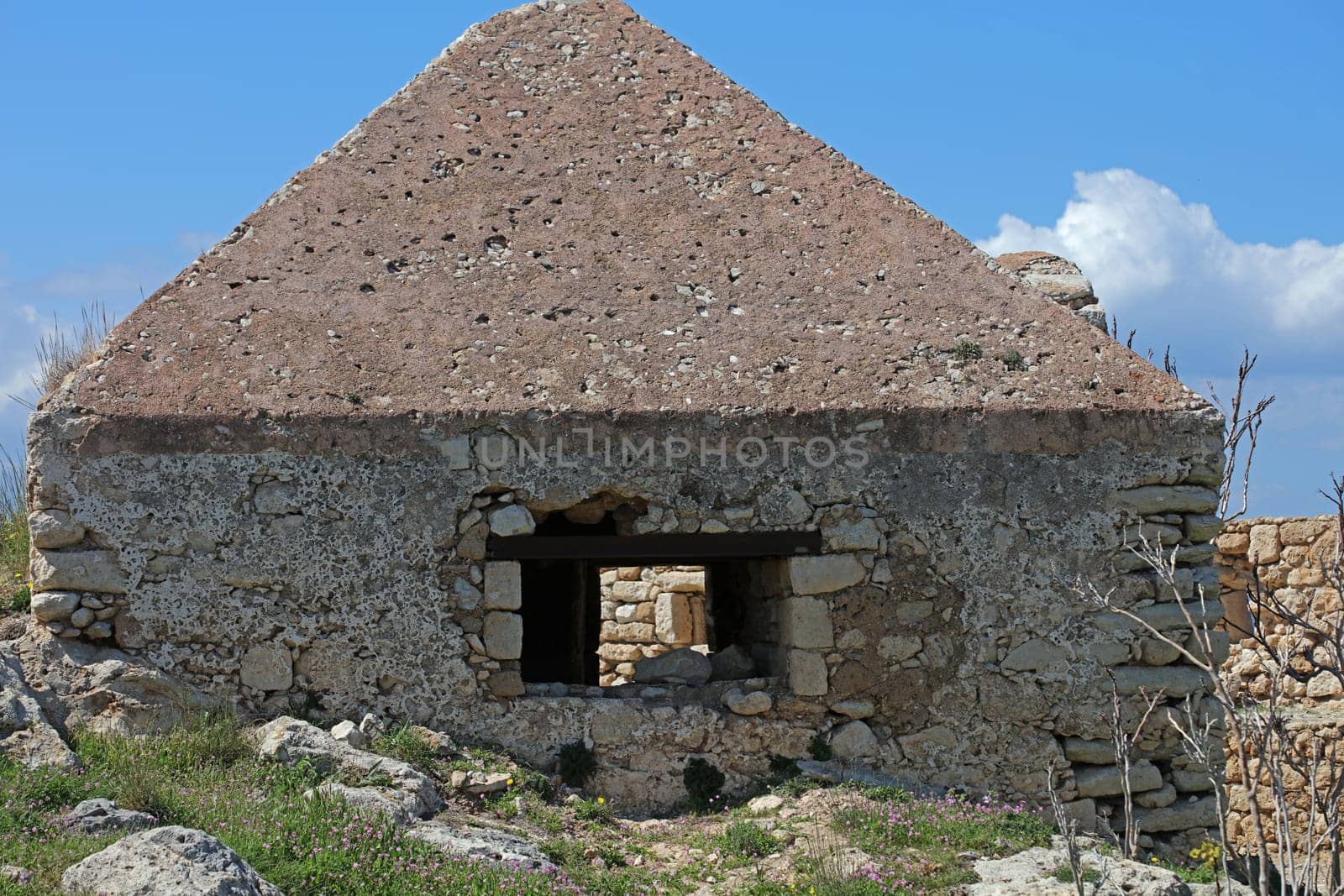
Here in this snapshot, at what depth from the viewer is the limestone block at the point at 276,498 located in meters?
5.81

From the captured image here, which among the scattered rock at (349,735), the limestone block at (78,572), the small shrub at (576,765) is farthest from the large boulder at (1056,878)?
the limestone block at (78,572)

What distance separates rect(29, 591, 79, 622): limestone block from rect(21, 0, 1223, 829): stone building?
0.8 inches

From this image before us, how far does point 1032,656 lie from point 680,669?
1.74 metres

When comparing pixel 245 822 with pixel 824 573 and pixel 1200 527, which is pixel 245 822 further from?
pixel 1200 527

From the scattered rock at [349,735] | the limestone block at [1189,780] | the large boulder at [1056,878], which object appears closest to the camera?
the large boulder at [1056,878]

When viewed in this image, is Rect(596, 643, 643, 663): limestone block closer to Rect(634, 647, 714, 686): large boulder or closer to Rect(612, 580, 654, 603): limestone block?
Rect(612, 580, 654, 603): limestone block

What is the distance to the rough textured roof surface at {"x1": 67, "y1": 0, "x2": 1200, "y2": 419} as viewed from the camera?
602 centimetres

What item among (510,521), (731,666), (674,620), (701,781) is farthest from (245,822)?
(674,620)

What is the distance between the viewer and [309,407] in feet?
19.1

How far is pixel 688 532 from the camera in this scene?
5988 mm

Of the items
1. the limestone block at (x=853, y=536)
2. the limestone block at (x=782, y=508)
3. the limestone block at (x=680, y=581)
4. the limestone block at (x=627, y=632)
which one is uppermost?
the limestone block at (x=782, y=508)

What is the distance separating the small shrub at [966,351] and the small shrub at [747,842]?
251 centimetres

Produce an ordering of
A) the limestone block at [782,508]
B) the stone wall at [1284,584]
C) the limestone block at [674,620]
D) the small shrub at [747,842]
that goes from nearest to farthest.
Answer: the small shrub at [747,842]
the limestone block at [782,508]
the stone wall at [1284,584]
the limestone block at [674,620]

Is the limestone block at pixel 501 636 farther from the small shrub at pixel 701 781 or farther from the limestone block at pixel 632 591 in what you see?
the limestone block at pixel 632 591
